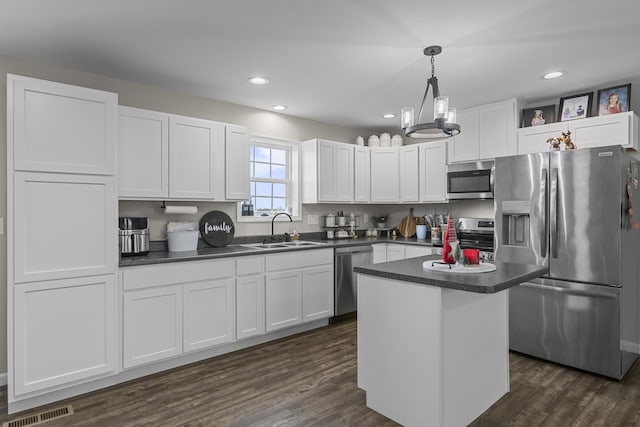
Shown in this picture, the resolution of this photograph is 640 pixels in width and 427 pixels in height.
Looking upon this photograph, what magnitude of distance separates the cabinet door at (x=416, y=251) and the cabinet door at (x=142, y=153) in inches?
110

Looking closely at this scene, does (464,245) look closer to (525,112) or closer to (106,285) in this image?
(525,112)

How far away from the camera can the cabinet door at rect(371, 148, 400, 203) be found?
5.13 meters

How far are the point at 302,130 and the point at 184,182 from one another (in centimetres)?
187

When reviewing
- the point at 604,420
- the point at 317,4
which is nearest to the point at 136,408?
the point at 317,4

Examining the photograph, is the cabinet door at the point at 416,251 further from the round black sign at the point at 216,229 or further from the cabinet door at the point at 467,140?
the round black sign at the point at 216,229

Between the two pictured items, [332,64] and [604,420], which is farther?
[332,64]

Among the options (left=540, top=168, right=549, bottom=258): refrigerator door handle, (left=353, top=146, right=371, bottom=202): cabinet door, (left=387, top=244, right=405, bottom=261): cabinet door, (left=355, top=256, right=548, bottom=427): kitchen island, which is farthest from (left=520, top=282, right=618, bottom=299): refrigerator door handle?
(left=353, top=146, right=371, bottom=202): cabinet door

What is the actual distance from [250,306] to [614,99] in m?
3.80

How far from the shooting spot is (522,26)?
7.78ft

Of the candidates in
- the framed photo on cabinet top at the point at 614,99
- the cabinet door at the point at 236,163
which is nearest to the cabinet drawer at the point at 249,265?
the cabinet door at the point at 236,163

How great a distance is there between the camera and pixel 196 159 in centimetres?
348

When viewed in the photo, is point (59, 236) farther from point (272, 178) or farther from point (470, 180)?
point (470, 180)

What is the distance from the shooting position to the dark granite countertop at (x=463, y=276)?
1.88 metres

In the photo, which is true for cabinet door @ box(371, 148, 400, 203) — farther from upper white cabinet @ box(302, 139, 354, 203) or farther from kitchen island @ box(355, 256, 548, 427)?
kitchen island @ box(355, 256, 548, 427)
